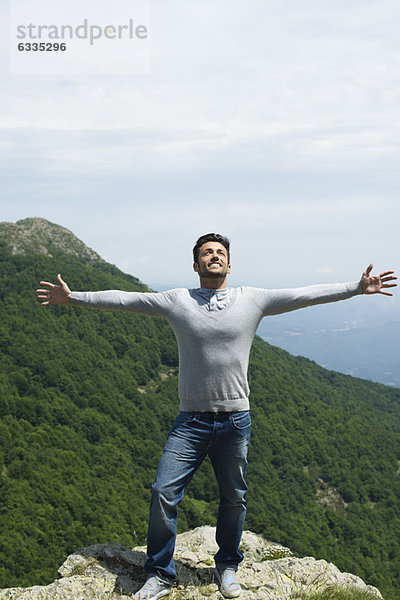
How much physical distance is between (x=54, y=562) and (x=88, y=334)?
42538 millimetres

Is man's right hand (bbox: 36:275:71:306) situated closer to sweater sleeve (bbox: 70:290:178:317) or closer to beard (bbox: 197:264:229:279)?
sweater sleeve (bbox: 70:290:178:317)

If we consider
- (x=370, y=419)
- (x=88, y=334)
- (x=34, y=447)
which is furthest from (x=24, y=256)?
(x=370, y=419)

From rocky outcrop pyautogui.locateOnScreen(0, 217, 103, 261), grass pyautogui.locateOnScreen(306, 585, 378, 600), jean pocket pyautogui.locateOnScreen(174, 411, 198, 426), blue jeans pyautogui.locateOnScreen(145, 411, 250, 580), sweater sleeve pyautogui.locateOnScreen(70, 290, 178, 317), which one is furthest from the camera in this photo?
rocky outcrop pyautogui.locateOnScreen(0, 217, 103, 261)

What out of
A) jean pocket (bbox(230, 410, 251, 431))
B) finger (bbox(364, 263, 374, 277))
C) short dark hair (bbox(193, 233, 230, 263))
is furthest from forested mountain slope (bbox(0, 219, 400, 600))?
finger (bbox(364, 263, 374, 277))

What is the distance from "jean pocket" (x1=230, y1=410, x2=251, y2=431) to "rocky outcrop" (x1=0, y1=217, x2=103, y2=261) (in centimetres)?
10007

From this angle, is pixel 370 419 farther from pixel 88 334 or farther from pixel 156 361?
pixel 88 334

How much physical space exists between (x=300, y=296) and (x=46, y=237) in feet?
402

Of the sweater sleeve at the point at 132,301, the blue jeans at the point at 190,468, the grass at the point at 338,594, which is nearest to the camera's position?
the blue jeans at the point at 190,468

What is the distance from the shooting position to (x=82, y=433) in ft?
203

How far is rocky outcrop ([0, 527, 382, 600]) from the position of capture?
5.41m

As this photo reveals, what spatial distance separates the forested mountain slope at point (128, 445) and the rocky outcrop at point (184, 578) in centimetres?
3773

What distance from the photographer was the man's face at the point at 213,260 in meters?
5.45

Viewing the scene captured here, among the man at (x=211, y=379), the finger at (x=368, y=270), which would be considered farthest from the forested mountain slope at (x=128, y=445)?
the finger at (x=368, y=270)

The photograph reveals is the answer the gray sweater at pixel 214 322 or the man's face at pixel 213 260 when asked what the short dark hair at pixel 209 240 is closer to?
the man's face at pixel 213 260
